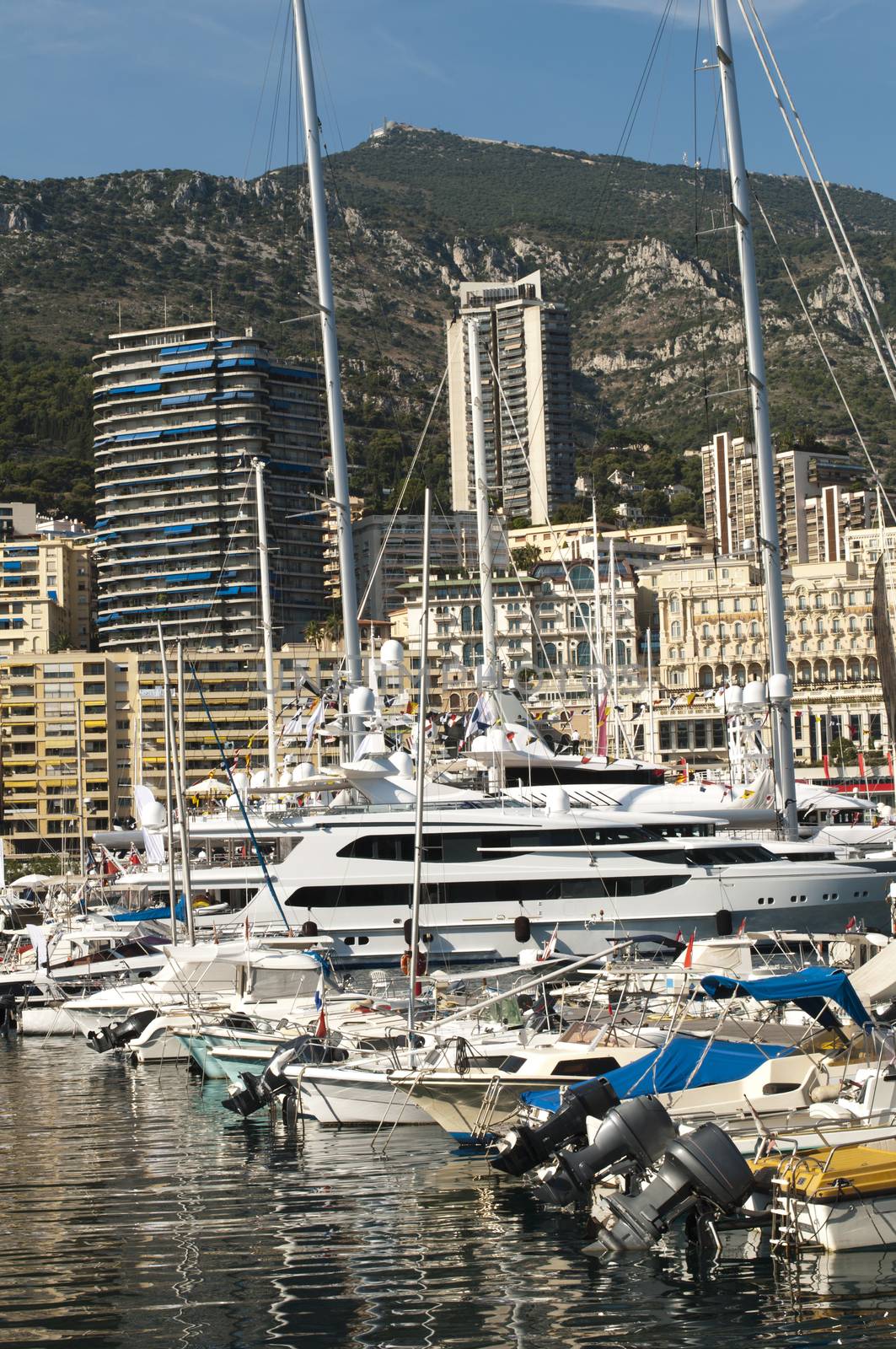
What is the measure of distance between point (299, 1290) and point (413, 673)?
332 ft

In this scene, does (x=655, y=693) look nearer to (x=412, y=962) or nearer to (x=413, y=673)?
(x=413, y=673)

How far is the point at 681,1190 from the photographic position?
13.9 meters

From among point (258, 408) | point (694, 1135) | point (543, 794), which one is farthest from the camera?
point (258, 408)

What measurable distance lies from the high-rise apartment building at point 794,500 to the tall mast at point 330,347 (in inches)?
4844

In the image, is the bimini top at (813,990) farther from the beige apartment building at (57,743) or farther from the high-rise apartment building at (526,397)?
the high-rise apartment building at (526,397)

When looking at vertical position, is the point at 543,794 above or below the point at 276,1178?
above

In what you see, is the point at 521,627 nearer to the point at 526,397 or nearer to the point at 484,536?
the point at 526,397

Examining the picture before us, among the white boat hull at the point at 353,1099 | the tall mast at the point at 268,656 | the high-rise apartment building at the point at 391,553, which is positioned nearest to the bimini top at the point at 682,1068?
the white boat hull at the point at 353,1099

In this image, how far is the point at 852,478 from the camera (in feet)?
569

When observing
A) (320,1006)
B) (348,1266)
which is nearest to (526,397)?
(320,1006)

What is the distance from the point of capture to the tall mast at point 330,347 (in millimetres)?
32875

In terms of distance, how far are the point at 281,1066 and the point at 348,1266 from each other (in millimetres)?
6454

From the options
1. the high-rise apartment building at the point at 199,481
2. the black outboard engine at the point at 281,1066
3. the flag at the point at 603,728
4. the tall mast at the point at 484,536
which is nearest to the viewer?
the black outboard engine at the point at 281,1066

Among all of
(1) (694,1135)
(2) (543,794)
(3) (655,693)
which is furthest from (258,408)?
(1) (694,1135)
